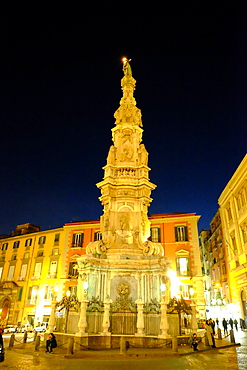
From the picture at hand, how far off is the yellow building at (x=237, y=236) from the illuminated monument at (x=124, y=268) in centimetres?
1504

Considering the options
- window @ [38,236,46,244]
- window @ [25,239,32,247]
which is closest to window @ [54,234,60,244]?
window @ [38,236,46,244]

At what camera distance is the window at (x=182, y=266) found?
33.5m

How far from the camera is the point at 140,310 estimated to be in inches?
581

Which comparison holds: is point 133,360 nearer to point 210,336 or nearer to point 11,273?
point 210,336

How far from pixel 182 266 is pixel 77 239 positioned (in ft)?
49.3

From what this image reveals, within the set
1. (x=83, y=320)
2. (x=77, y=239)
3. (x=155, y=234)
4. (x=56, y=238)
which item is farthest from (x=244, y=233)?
(x=56, y=238)

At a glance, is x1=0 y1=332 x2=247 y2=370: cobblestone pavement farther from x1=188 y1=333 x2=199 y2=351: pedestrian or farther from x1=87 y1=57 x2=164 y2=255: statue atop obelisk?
x1=87 y1=57 x2=164 y2=255: statue atop obelisk

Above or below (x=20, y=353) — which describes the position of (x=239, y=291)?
above

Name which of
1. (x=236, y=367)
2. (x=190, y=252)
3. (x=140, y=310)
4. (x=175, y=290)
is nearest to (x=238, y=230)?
(x=190, y=252)

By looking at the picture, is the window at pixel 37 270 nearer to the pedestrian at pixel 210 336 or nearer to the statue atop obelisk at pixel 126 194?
the statue atop obelisk at pixel 126 194

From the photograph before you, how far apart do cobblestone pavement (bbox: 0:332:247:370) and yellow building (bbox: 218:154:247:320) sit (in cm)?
1786

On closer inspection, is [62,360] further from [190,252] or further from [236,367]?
[190,252]

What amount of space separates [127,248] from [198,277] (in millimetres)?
18834

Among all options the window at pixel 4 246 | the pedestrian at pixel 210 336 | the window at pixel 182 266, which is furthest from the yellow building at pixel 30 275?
the pedestrian at pixel 210 336
